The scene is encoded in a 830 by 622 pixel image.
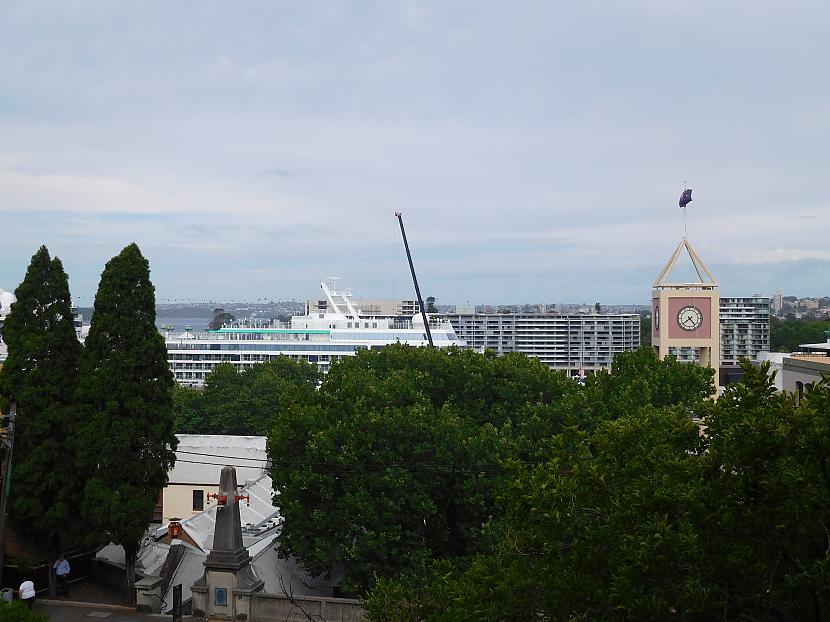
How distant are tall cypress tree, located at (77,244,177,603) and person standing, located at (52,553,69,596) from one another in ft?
4.00

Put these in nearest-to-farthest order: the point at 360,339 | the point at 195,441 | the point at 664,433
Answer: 1. the point at 664,433
2. the point at 195,441
3. the point at 360,339

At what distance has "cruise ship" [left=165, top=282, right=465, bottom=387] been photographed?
291ft

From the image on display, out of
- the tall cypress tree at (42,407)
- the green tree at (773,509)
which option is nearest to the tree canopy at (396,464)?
the tall cypress tree at (42,407)

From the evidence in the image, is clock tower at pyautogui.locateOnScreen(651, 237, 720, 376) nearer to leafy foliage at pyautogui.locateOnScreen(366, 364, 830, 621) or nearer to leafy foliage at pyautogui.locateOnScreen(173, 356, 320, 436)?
leafy foliage at pyautogui.locateOnScreen(173, 356, 320, 436)

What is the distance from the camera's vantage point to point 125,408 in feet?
69.2

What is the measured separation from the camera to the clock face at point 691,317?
50125 millimetres

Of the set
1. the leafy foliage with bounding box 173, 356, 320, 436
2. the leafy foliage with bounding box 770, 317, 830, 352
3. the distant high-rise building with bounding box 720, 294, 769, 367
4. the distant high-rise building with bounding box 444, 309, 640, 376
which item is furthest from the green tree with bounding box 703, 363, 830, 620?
the distant high-rise building with bounding box 444, 309, 640, 376

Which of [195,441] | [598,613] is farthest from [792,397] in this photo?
[195,441]

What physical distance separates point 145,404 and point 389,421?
633 centimetres

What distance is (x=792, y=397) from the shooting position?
29.5 ft

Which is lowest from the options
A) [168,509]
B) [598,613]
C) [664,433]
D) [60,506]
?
[168,509]

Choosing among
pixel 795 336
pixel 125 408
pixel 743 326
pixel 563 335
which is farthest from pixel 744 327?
pixel 125 408

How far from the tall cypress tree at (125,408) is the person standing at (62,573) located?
1.22 metres

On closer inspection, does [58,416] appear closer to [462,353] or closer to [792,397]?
[462,353]
